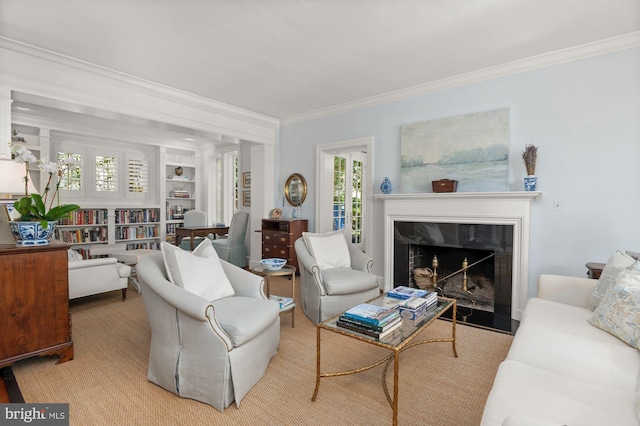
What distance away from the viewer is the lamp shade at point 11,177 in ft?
7.54

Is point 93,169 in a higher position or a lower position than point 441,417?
higher

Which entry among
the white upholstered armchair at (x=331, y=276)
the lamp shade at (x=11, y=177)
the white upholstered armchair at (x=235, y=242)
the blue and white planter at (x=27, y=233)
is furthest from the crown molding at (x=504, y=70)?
the blue and white planter at (x=27, y=233)

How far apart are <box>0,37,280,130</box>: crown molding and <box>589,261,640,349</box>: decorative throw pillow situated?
4624 millimetres

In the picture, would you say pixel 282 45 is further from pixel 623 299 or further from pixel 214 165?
pixel 214 165

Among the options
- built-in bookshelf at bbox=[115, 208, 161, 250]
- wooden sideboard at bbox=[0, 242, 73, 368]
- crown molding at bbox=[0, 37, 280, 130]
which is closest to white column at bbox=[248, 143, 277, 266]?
crown molding at bbox=[0, 37, 280, 130]

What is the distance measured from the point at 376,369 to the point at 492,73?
3.27 metres

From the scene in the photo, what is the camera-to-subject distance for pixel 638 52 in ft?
9.52

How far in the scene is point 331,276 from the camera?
318cm

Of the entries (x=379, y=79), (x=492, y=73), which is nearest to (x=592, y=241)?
(x=492, y=73)

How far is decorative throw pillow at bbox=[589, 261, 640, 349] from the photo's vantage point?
175 cm

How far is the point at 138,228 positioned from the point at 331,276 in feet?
17.3

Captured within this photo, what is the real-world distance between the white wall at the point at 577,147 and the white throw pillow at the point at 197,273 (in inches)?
121

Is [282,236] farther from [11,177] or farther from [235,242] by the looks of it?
[11,177]

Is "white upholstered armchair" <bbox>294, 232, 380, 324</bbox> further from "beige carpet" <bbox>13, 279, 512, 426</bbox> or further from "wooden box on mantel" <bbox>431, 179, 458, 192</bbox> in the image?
"wooden box on mantel" <bbox>431, 179, 458, 192</bbox>
